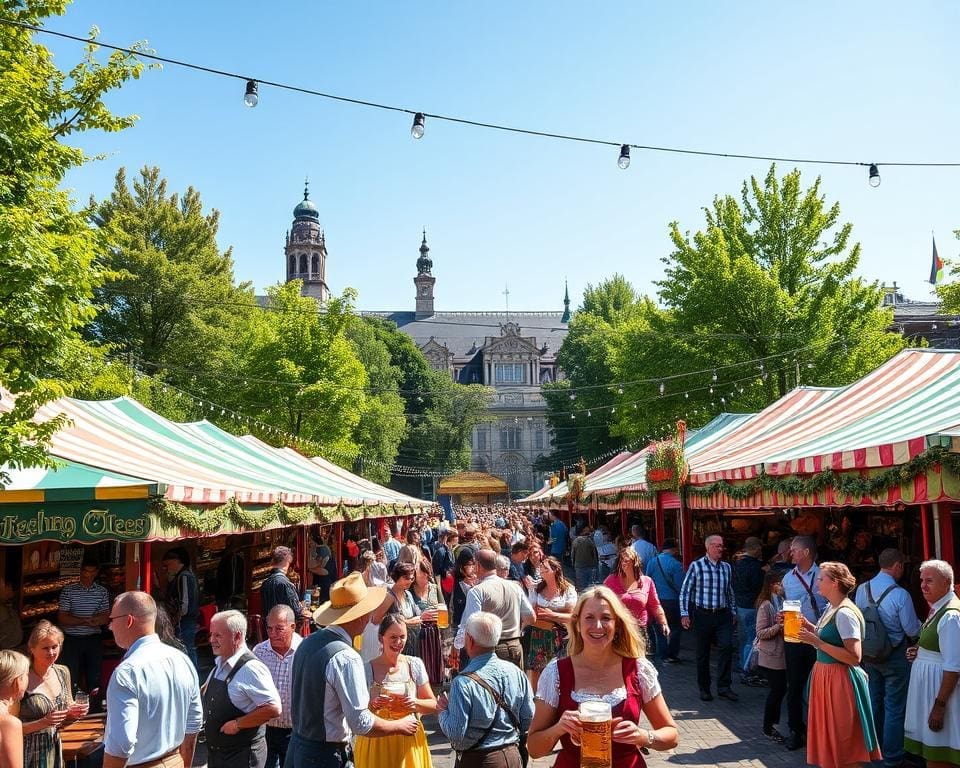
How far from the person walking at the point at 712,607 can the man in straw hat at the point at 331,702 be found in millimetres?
5218

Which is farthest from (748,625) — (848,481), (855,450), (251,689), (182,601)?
(251,689)

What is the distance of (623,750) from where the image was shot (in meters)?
3.19

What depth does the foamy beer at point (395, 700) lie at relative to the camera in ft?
13.7

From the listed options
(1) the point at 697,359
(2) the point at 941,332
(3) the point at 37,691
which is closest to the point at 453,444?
(2) the point at 941,332

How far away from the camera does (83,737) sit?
6031 mm

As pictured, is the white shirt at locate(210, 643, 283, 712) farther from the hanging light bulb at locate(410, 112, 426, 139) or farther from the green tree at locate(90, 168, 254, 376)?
the green tree at locate(90, 168, 254, 376)

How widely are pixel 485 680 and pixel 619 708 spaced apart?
1045 mm

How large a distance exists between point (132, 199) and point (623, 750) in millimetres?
38585

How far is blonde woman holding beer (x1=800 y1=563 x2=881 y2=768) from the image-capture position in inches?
211

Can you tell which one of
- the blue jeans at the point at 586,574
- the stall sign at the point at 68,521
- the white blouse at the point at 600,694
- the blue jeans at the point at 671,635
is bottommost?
the blue jeans at the point at 671,635

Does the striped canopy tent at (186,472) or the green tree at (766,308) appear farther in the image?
the green tree at (766,308)

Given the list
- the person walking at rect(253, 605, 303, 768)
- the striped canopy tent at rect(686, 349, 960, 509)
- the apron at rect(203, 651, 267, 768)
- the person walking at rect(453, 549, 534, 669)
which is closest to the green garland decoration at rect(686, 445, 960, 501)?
the striped canopy tent at rect(686, 349, 960, 509)

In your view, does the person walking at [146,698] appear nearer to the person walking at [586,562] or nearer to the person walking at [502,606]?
the person walking at [502,606]

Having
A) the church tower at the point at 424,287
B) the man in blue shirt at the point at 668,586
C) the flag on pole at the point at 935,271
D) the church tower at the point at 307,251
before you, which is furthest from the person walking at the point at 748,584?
the church tower at the point at 424,287
